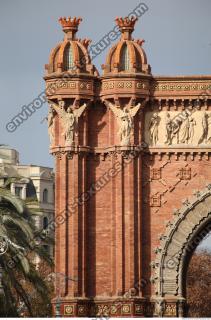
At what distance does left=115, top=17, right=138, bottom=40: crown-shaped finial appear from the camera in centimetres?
4428

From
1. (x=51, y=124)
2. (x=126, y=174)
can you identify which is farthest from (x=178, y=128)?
(x=51, y=124)

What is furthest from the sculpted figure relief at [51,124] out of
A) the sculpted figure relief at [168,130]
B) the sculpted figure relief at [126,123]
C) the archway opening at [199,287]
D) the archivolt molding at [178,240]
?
the archway opening at [199,287]

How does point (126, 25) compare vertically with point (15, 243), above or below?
above

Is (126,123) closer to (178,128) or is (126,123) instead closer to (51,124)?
(178,128)

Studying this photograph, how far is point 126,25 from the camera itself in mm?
44344

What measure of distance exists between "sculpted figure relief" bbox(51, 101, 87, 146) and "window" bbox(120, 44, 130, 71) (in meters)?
1.68

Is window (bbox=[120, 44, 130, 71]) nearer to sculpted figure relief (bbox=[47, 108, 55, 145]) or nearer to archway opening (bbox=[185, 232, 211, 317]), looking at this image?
sculpted figure relief (bbox=[47, 108, 55, 145])

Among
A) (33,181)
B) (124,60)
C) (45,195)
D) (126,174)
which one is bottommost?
(126,174)

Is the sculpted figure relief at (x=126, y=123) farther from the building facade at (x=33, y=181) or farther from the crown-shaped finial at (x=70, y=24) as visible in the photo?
the building facade at (x=33, y=181)

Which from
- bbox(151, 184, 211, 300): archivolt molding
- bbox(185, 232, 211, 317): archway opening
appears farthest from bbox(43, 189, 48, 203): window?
bbox(151, 184, 211, 300): archivolt molding

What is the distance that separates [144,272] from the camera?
43.4 meters

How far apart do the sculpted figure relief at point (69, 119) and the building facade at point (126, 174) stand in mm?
30

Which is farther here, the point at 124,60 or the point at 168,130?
the point at 124,60

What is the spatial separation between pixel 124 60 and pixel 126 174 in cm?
350
